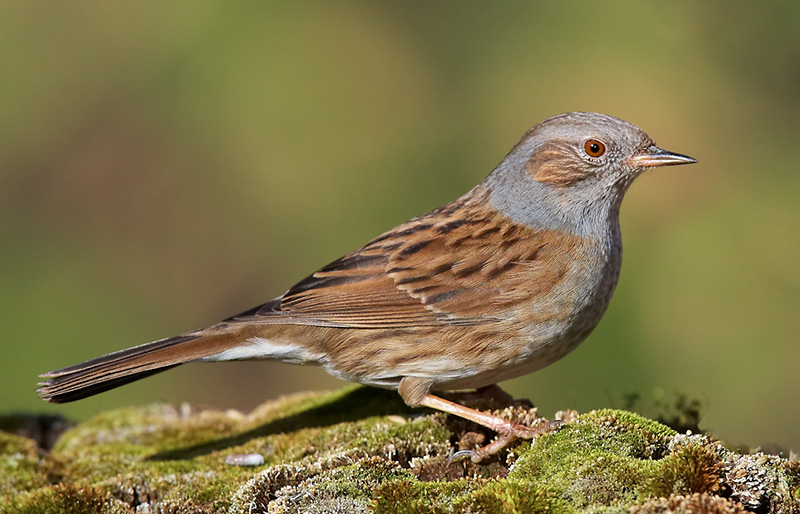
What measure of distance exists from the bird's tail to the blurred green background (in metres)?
3.50

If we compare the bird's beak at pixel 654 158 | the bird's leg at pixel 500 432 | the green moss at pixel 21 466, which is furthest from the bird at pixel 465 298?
the green moss at pixel 21 466

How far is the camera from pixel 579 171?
17.2ft

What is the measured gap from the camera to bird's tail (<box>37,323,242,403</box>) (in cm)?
493

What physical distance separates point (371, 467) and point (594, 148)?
8.03 feet

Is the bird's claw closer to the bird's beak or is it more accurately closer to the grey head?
the grey head

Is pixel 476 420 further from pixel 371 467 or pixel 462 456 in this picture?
pixel 371 467

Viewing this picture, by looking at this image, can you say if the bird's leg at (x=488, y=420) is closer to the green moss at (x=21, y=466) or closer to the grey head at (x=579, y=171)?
the grey head at (x=579, y=171)

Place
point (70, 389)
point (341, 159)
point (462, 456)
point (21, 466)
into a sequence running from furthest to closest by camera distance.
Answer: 1. point (341, 159)
2. point (21, 466)
3. point (70, 389)
4. point (462, 456)

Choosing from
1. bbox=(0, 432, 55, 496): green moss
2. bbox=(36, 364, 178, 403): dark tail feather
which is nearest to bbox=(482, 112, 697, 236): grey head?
bbox=(36, 364, 178, 403): dark tail feather

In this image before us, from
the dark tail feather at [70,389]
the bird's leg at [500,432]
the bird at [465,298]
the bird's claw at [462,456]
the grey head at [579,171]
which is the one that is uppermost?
the grey head at [579,171]

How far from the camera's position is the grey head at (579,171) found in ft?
16.9

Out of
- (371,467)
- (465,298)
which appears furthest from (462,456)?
(465,298)

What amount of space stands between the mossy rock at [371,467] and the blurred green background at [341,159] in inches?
109

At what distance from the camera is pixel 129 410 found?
6.45 metres
